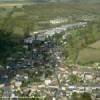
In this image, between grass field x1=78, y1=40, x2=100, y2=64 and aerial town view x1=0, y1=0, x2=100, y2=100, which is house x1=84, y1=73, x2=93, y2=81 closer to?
aerial town view x1=0, y1=0, x2=100, y2=100

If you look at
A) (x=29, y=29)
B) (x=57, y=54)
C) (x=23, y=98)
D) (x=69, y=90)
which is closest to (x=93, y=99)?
(x=69, y=90)

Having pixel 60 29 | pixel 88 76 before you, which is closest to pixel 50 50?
pixel 88 76

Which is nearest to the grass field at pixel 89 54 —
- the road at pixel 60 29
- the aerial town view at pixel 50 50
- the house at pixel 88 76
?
the aerial town view at pixel 50 50

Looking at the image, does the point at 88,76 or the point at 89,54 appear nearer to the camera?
the point at 88,76

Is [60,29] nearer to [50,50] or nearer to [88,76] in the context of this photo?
[50,50]

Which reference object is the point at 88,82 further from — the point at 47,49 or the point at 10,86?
the point at 47,49

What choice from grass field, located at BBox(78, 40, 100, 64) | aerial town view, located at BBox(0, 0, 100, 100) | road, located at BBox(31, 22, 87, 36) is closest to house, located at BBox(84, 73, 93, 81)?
aerial town view, located at BBox(0, 0, 100, 100)

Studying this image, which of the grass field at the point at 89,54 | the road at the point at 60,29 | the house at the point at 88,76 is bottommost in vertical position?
the road at the point at 60,29

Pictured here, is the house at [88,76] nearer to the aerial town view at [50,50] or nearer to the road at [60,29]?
the aerial town view at [50,50]
